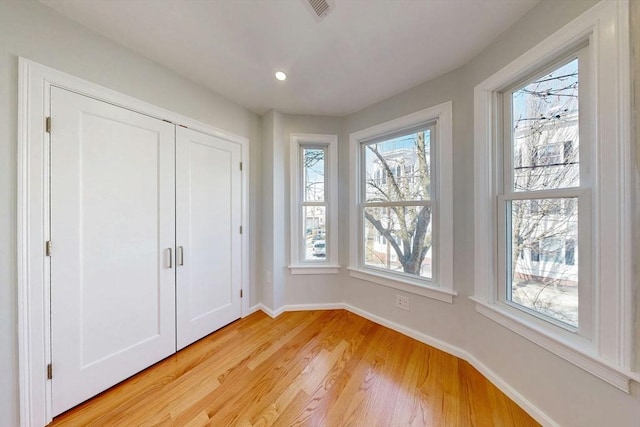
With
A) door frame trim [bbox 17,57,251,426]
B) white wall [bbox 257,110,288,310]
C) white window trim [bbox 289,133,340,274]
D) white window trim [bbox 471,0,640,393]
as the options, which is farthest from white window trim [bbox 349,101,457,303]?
door frame trim [bbox 17,57,251,426]

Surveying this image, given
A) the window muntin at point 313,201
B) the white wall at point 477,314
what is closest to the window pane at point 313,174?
the window muntin at point 313,201

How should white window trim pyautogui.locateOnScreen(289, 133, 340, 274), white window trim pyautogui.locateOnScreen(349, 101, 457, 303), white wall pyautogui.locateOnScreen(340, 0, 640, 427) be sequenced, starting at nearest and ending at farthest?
1. white wall pyautogui.locateOnScreen(340, 0, 640, 427)
2. white window trim pyautogui.locateOnScreen(349, 101, 457, 303)
3. white window trim pyautogui.locateOnScreen(289, 133, 340, 274)

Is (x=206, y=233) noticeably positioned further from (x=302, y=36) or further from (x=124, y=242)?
(x=302, y=36)

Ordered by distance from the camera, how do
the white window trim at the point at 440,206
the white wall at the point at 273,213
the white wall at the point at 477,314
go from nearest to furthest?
the white wall at the point at 477,314 < the white window trim at the point at 440,206 < the white wall at the point at 273,213

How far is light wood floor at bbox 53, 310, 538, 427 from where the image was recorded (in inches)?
48.9

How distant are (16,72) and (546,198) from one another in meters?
3.00

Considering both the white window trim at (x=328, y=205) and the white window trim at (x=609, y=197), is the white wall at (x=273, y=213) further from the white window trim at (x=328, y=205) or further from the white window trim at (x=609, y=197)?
the white window trim at (x=609, y=197)

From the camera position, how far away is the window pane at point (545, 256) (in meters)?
1.17

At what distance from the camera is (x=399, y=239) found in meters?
2.23

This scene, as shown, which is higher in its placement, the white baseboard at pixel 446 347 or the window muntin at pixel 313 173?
the window muntin at pixel 313 173

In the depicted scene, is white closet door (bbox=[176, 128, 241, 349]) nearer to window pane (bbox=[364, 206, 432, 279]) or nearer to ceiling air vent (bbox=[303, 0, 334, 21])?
ceiling air vent (bbox=[303, 0, 334, 21])

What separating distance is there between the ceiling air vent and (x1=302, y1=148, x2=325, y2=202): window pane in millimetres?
1470

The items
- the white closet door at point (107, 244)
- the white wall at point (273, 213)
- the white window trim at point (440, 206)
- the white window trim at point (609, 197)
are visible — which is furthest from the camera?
the white wall at point (273, 213)

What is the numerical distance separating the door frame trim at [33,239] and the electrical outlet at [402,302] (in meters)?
2.52
